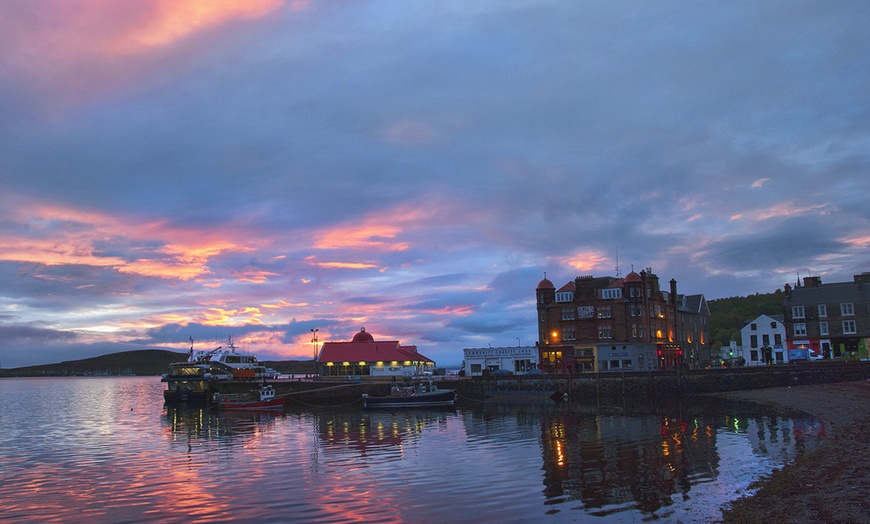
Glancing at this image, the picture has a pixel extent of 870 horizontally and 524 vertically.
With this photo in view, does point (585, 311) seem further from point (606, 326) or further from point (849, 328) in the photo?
point (849, 328)

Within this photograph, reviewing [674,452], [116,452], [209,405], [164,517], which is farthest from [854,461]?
[209,405]

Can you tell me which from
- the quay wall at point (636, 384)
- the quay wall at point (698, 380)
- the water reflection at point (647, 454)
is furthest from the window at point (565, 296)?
the water reflection at point (647, 454)

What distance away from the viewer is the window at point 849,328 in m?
104

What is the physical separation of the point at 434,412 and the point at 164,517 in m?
52.4

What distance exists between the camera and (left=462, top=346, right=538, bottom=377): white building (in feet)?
364

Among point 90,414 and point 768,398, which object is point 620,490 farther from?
point 90,414

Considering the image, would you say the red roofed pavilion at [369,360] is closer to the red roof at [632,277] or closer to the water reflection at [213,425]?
the water reflection at [213,425]

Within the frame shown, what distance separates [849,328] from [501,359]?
59123mm

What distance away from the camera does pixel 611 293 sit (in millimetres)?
105438

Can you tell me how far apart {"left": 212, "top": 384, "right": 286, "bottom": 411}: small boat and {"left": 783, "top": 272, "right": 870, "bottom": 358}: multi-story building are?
89595mm

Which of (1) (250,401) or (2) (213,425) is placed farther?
(1) (250,401)

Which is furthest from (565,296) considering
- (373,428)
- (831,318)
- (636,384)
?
(373,428)

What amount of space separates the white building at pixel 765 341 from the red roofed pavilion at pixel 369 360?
61.5 metres

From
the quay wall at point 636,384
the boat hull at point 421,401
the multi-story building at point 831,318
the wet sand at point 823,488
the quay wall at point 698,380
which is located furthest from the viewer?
the multi-story building at point 831,318
